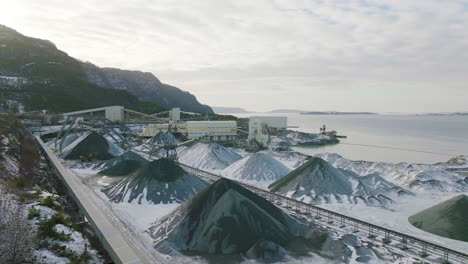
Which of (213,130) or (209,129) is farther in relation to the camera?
(213,130)

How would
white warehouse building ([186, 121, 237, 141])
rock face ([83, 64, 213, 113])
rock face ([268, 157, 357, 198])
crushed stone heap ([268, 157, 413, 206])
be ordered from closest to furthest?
crushed stone heap ([268, 157, 413, 206]) < rock face ([268, 157, 357, 198]) < white warehouse building ([186, 121, 237, 141]) < rock face ([83, 64, 213, 113])

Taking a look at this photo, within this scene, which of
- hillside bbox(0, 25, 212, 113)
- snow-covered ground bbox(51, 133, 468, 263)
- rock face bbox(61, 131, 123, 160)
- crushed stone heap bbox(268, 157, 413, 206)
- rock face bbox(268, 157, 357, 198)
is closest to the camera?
snow-covered ground bbox(51, 133, 468, 263)

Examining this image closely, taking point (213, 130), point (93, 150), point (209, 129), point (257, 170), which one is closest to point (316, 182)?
point (257, 170)

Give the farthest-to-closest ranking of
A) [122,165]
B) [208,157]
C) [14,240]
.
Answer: [208,157]
[122,165]
[14,240]

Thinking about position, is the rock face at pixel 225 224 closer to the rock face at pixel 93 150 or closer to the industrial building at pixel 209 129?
the rock face at pixel 93 150

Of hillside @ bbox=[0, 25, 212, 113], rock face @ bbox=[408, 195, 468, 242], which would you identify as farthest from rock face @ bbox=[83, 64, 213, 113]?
rock face @ bbox=[408, 195, 468, 242]

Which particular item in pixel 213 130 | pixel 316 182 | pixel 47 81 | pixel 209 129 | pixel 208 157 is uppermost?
pixel 47 81

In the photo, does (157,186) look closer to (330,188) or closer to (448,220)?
(330,188)

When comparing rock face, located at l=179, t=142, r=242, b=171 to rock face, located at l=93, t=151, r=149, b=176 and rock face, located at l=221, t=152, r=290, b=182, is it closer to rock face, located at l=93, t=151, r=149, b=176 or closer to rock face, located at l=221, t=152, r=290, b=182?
rock face, located at l=221, t=152, r=290, b=182

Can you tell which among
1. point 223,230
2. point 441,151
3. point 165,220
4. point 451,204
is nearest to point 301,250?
point 223,230
